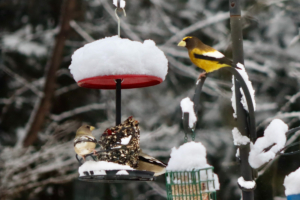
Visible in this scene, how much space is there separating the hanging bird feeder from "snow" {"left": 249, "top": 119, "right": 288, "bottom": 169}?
25cm

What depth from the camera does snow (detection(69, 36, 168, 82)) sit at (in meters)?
2.13

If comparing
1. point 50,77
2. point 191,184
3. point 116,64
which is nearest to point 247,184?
point 191,184

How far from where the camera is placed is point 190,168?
1.73m

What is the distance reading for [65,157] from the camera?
4.88 m

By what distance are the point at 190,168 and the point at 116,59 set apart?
0.83m

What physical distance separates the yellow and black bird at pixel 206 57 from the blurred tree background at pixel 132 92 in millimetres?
2794

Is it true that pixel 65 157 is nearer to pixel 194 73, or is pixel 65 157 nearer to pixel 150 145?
pixel 150 145

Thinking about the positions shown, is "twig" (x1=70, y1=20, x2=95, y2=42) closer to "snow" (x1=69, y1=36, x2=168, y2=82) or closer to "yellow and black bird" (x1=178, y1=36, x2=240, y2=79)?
"snow" (x1=69, y1=36, x2=168, y2=82)

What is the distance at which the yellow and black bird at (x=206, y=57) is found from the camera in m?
2.04

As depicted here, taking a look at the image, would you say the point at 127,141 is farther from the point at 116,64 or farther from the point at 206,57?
the point at 206,57

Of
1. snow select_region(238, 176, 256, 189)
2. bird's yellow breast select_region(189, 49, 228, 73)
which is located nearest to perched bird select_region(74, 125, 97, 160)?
bird's yellow breast select_region(189, 49, 228, 73)

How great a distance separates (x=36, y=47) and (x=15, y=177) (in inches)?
75.7

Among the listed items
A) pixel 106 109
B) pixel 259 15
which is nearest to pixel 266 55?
pixel 259 15

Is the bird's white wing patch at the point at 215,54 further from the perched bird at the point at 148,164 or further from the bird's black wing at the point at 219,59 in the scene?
the perched bird at the point at 148,164
